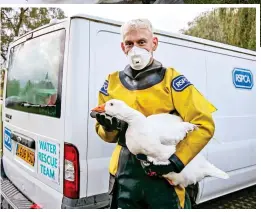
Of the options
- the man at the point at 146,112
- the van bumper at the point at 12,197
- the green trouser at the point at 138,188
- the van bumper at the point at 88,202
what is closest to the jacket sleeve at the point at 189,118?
the man at the point at 146,112

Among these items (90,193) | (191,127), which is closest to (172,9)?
(191,127)

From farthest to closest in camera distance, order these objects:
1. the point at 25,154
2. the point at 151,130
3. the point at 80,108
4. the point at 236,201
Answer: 1. the point at 236,201
2. the point at 25,154
3. the point at 80,108
4. the point at 151,130

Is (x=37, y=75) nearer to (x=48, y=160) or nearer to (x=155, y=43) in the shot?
(x=48, y=160)

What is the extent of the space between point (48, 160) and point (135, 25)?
1279mm

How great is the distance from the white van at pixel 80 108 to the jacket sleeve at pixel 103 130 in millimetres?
39

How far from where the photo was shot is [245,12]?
3.63 metres

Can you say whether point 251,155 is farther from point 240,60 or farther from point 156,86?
point 156,86

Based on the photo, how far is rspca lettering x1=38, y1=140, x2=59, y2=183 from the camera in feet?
10.0

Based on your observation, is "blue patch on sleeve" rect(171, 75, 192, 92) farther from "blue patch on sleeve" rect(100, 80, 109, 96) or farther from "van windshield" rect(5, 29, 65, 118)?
"van windshield" rect(5, 29, 65, 118)

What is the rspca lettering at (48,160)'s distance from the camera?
3.06 meters

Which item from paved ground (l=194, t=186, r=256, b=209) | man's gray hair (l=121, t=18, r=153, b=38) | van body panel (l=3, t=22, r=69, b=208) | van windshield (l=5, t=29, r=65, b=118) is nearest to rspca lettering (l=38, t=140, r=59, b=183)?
van body panel (l=3, t=22, r=69, b=208)

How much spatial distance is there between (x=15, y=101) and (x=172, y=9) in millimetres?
1750

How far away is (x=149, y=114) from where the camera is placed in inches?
111

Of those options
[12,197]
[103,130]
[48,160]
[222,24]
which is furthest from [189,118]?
[12,197]
